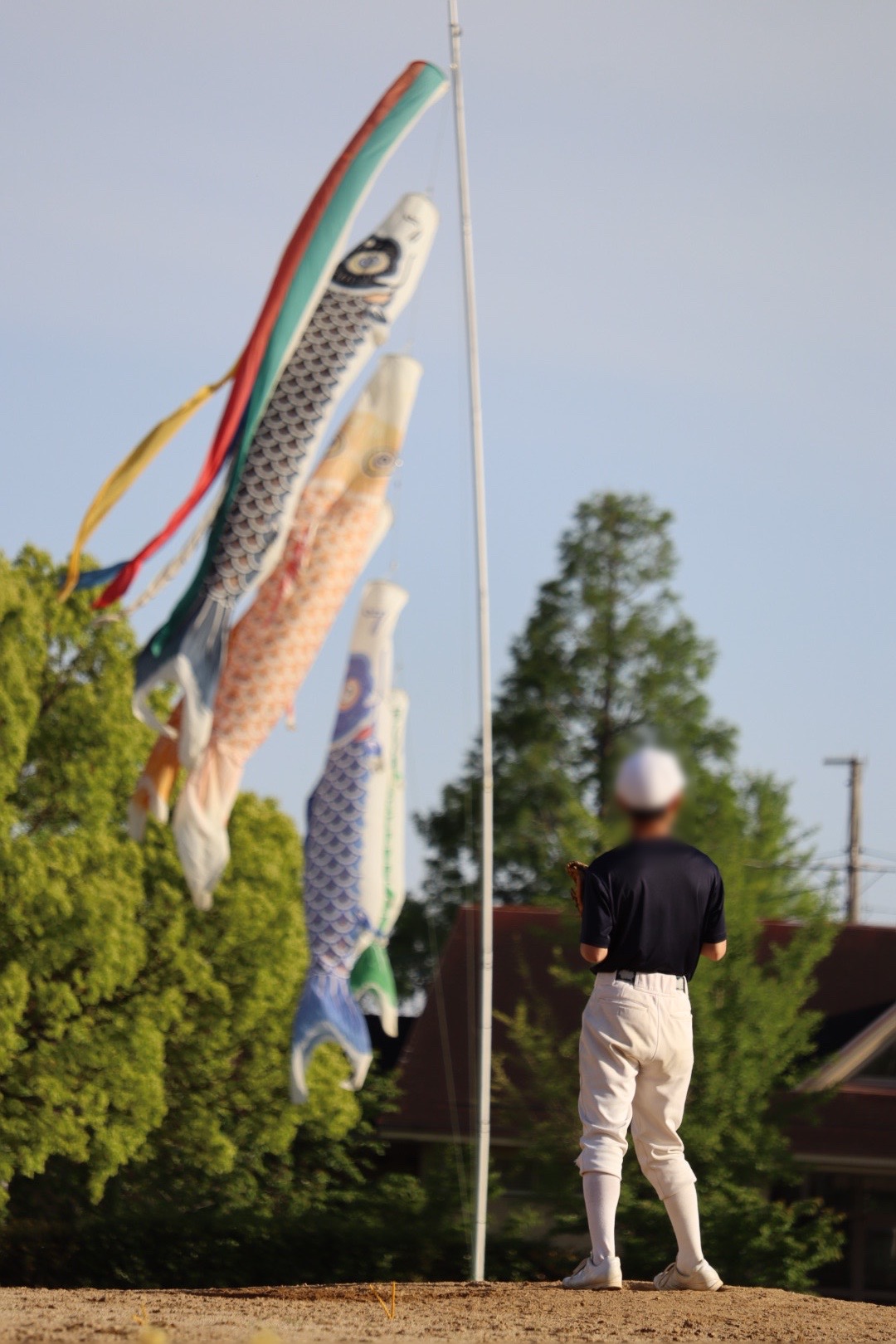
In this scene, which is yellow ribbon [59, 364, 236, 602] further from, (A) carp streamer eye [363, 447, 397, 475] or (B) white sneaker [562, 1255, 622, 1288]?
(B) white sneaker [562, 1255, 622, 1288]

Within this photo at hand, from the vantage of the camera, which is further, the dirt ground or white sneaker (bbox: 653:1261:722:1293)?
white sneaker (bbox: 653:1261:722:1293)

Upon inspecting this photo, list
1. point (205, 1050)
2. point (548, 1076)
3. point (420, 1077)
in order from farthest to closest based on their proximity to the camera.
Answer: point (420, 1077)
point (205, 1050)
point (548, 1076)

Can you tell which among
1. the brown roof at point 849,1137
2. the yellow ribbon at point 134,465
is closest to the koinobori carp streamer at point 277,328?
the yellow ribbon at point 134,465

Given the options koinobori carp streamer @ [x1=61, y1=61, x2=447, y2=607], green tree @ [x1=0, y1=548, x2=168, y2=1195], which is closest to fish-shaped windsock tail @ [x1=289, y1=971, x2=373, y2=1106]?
koinobori carp streamer @ [x1=61, y1=61, x2=447, y2=607]

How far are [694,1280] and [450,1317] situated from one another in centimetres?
113

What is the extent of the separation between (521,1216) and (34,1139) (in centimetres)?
770

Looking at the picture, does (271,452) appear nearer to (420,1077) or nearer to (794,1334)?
(794,1334)

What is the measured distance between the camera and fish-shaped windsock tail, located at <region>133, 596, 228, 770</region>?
11102 millimetres

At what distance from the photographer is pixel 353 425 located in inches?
477

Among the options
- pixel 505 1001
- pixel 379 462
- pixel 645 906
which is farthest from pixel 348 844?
pixel 505 1001

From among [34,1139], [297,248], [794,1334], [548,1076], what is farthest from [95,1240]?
[794,1334]

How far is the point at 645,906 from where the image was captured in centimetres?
709

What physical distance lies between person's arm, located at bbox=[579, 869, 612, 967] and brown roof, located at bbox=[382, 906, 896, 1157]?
726 inches

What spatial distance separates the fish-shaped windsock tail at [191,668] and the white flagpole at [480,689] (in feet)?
13.5
